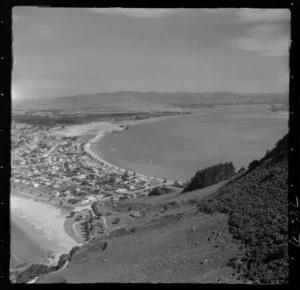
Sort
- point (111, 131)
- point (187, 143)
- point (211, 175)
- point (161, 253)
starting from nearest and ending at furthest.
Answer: point (161, 253), point (111, 131), point (187, 143), point (211, 175)

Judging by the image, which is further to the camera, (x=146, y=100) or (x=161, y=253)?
(x=146, y=100)

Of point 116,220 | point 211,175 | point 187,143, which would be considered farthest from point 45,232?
point 211,175

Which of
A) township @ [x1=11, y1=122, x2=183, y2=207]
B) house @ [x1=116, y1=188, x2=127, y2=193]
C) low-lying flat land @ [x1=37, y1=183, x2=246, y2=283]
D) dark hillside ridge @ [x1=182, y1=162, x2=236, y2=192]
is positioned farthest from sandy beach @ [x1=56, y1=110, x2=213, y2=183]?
dark hillside ridge @ [x1=182, y1=162, x2=236, y2=192]

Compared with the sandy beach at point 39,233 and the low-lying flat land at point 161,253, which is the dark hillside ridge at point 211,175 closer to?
the low-lying flat land at point 161,253

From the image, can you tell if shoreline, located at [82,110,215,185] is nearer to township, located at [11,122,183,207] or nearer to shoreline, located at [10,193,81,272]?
township, located at [11,122,183,207]

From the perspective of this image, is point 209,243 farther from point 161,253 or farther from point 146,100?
point 146,100

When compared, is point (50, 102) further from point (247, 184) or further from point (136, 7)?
point (247, 184)
